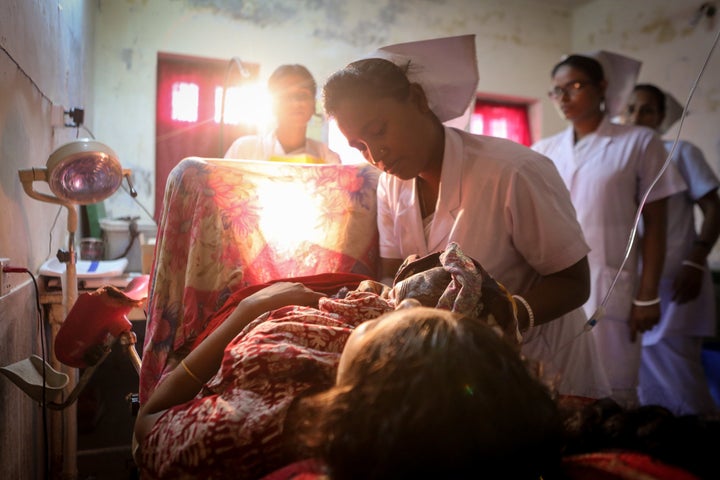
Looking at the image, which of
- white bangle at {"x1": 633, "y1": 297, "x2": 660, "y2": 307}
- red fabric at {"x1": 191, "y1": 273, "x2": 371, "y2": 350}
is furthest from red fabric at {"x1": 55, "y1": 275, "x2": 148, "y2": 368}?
white bangle at {"x1": 633, "y1": 297, "x2": 660, "y2": 307}

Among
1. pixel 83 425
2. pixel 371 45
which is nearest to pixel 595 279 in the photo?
pixel 83 425

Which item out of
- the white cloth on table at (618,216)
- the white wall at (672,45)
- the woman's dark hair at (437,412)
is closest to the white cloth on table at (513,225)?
the woman's dark hair at (437,412)

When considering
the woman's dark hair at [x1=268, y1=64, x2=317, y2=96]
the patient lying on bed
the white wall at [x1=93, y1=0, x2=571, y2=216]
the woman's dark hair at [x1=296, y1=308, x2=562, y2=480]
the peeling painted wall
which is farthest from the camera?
the white wall at [x1=93, y1=0, x2=571, y2=216]

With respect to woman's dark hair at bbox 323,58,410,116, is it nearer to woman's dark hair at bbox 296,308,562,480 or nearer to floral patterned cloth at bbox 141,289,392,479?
floral patterned cloth at bbox 141,289,392,479

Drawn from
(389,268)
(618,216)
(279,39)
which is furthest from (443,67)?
(279,39)

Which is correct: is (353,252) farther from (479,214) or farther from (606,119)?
(606,119)

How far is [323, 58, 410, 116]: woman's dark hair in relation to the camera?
4.19 ft

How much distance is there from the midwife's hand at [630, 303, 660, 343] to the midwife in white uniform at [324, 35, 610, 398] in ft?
2.40

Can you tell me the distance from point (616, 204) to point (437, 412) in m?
1.86

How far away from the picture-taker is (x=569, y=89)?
7.36ft

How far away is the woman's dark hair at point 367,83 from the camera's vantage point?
128cm

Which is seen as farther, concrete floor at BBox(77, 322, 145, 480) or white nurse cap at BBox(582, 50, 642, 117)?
concrete floor at BBox(77, 322, 145, 480)

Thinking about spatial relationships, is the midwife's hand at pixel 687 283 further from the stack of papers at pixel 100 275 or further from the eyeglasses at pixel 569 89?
the stack of papers at pixel 100 275

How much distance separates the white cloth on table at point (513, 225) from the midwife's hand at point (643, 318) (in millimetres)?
729
